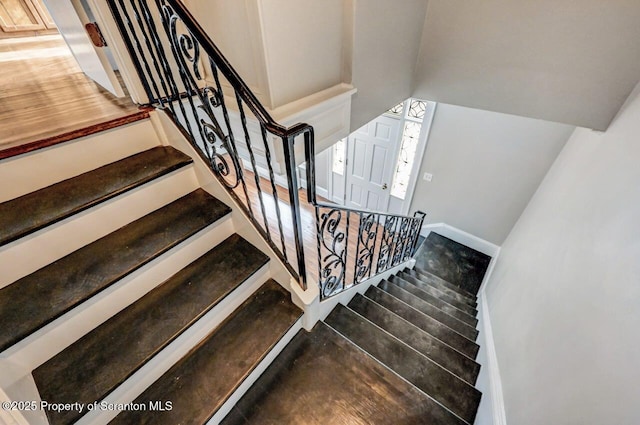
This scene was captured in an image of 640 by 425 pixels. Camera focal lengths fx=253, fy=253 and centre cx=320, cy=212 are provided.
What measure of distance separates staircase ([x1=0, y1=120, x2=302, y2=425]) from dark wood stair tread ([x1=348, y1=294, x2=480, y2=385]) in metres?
0.86

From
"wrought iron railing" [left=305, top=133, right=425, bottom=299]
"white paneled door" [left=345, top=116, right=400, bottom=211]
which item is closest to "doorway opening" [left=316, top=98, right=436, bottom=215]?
"white paneled door" [left=345, top=116, right=400, bottom=211]

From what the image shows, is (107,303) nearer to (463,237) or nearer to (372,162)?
(372,162)

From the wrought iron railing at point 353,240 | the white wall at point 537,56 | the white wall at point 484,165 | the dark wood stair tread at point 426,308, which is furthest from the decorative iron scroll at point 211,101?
the white wall at point 484,165

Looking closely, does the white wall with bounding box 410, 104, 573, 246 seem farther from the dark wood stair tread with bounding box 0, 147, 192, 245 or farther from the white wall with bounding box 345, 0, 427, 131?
the dark wood stair tread with bounding box 0, 147, 192, 245

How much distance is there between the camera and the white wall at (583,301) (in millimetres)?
987

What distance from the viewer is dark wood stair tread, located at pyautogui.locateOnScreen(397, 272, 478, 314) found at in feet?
9.70

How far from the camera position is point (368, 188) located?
184 inches

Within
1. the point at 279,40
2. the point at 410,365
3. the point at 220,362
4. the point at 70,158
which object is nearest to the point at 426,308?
the point at 410,365

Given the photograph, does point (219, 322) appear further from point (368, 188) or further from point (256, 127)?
point (368, 188)

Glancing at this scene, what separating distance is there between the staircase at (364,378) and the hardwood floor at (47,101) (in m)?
1.65

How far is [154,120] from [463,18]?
2.56 meters

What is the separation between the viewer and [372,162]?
438 cm

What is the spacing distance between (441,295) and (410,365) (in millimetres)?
1760

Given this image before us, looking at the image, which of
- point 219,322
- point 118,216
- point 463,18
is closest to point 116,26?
point 118,216
